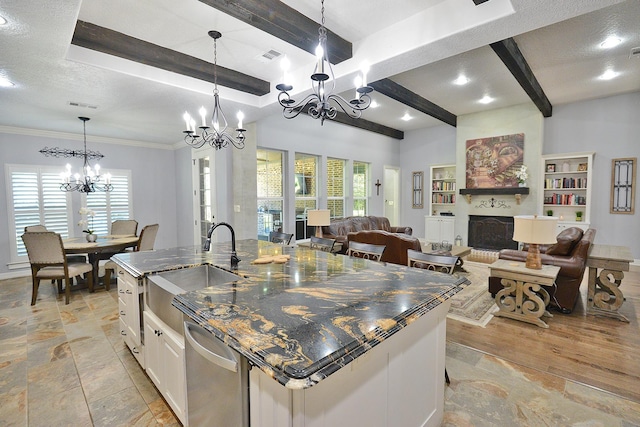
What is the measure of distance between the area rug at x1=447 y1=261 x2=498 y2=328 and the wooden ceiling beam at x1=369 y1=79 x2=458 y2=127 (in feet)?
10.7

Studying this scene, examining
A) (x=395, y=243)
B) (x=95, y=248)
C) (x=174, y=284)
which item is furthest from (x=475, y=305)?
(x=95, y=248)

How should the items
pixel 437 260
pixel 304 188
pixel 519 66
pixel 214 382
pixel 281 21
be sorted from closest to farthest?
pixel 214 382
pixel 437 260
pixel 281 21
pixel 519 66
pixel 304 188

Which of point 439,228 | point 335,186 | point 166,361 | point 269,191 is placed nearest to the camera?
point 166,361

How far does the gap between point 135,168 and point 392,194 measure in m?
7.04

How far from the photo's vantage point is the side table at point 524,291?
3.12 metres

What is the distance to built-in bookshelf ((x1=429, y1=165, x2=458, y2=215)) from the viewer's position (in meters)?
8.09

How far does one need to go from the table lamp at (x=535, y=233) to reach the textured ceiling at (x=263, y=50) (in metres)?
1.83

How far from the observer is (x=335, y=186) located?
732 cm

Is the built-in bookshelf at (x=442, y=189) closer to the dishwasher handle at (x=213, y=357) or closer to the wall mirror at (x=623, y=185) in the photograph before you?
the wall mirror at (x=623, y=185)

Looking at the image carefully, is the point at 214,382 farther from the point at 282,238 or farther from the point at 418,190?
the point at 418,190

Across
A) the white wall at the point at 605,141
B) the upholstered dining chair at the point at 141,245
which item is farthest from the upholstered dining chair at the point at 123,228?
the white wall at the point at 605,141

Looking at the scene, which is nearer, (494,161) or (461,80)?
(461,80)

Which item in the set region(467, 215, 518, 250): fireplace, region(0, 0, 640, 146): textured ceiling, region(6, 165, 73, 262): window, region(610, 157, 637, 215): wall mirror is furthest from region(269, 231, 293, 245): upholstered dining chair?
region(610, 157, 637, 215): wall mirror

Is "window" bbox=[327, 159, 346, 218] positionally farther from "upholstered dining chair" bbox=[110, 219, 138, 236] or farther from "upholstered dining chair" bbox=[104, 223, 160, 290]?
"upholstered dining chair" bbox=[110, 219, 138, 236]
